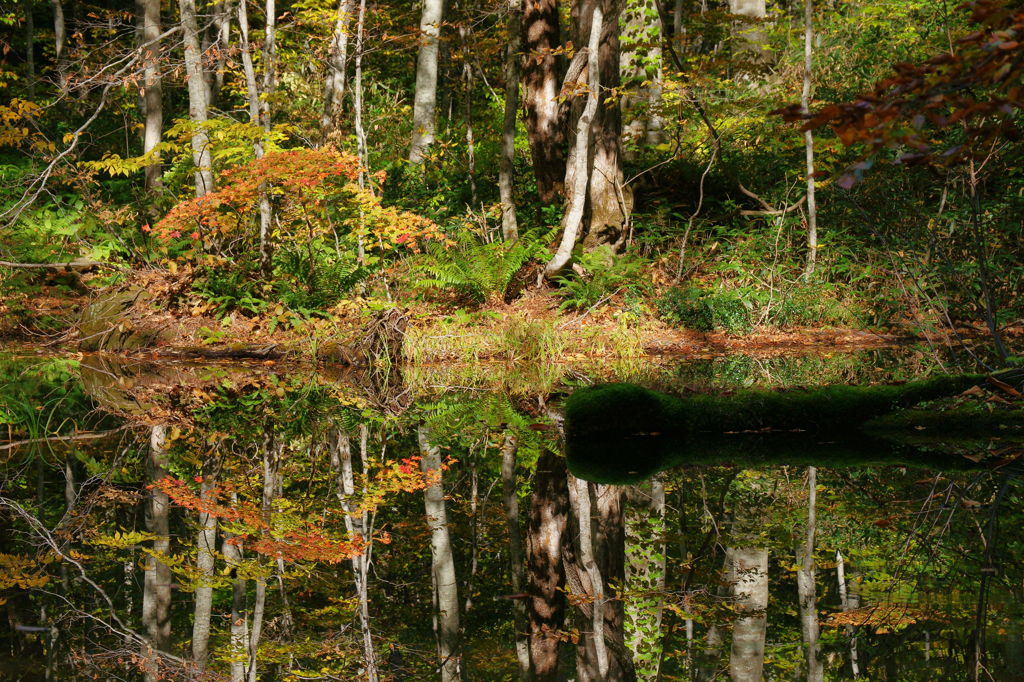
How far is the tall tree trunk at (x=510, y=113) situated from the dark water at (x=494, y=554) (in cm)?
598

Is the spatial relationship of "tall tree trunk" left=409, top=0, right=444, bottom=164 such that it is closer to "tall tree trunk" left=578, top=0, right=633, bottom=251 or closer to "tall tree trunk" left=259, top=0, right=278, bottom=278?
"tall tree trunk" left=259, top=0, right=278, bottom=278

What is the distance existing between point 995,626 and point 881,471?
193cm

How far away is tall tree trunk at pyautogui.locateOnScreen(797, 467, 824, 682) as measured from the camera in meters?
2.78

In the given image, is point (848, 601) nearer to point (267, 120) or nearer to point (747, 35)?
point (267, 120)

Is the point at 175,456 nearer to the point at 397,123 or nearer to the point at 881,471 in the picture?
the point at 881,471

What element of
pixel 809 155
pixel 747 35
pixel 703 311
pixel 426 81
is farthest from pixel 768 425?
pixel 747 35

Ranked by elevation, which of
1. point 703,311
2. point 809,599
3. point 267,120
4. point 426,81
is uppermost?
point 426,81

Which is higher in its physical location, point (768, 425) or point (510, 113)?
point (510, 113)

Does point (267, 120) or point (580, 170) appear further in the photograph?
point (267, 120)

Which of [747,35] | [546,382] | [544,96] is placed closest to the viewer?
[546,382]

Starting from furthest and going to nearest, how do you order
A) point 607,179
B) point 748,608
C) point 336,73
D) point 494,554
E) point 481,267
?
point 607,179
point 336,73
point 481,267
point 494,554
point 748,608

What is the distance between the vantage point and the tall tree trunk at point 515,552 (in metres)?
3.34

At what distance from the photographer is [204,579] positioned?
4043 mm

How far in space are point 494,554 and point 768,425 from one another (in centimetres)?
211
